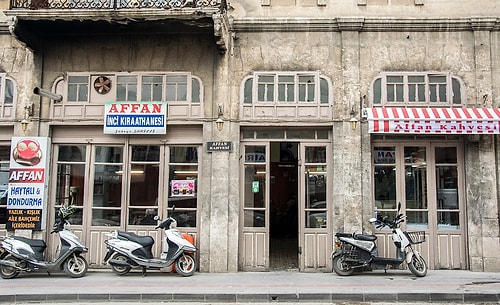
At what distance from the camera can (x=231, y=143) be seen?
32.3 feet

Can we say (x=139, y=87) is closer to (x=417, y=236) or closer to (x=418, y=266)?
(x=417, y=236)

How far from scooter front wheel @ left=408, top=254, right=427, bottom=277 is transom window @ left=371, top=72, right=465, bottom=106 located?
357 centimetres

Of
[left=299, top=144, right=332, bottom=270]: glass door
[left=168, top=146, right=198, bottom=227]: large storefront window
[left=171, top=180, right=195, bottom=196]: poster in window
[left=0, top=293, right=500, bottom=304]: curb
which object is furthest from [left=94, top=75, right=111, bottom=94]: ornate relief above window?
[left=299, top=144, right=332, bottom=270]: glass door

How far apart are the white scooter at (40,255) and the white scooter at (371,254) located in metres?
5.69

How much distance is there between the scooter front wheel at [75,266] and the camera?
29.7 feet

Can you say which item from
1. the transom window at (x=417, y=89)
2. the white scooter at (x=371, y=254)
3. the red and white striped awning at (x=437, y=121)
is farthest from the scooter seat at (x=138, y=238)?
the transom window at (x=417, y=89)

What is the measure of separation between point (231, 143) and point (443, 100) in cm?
518

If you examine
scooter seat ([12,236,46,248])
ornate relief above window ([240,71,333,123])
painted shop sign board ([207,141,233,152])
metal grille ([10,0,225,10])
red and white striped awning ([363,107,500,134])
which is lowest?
scooter seat ([12,236,46,248])

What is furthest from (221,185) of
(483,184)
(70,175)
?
(483,184)

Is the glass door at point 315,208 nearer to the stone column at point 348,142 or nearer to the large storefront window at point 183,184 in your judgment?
the stone column at point 348,142

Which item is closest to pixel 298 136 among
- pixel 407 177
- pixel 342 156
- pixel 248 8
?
pixel 342 156

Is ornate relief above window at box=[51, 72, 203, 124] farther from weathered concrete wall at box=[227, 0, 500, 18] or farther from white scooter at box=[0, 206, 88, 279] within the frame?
white scooter at box=[0, 206, 88, 279]

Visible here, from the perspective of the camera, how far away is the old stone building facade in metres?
9.70

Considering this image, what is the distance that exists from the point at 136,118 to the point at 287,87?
12.3ft
